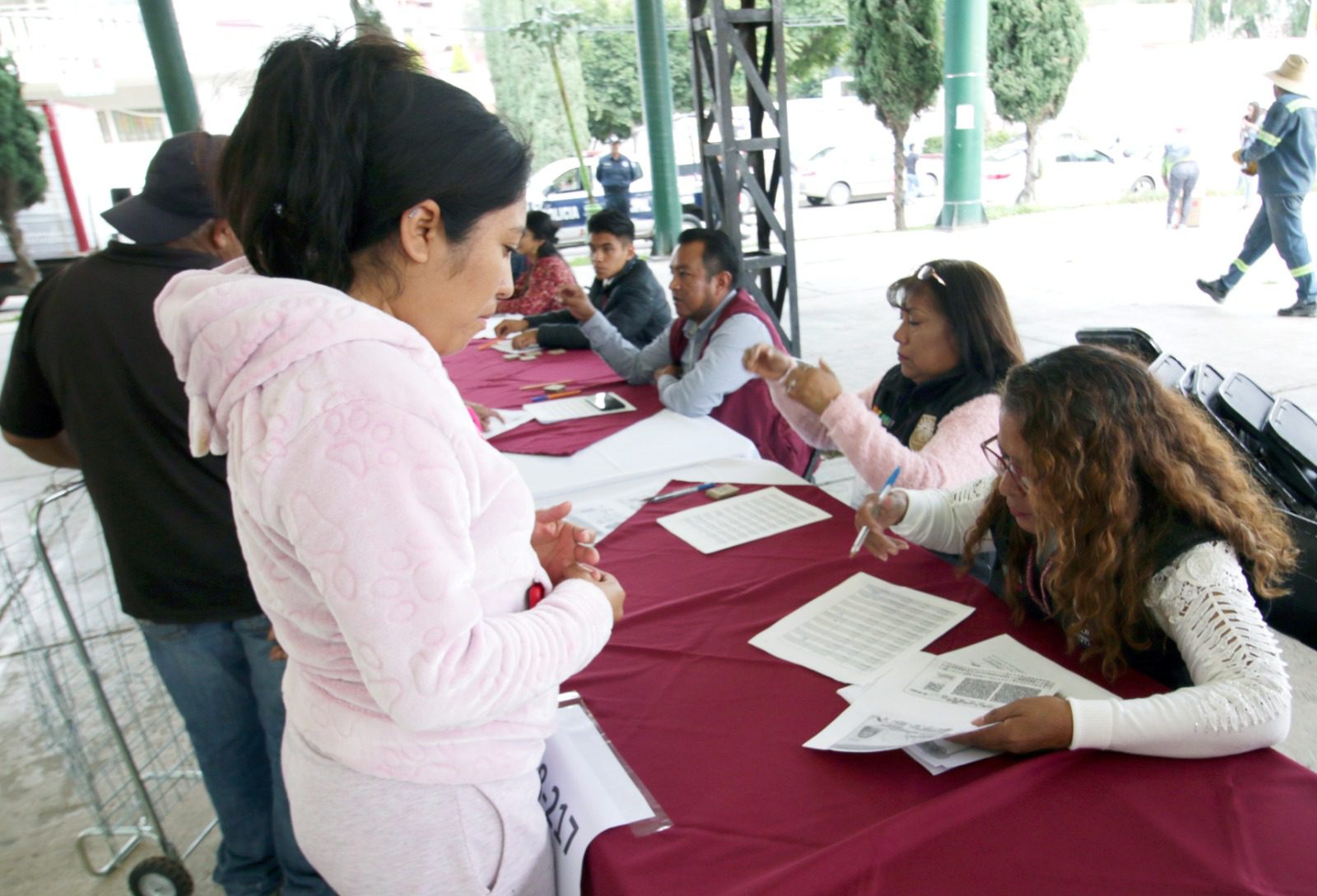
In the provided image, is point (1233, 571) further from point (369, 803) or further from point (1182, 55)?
point (1182, 55)

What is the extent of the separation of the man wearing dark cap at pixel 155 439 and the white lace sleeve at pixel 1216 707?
1066mm

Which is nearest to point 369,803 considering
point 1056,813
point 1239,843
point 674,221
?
point 1056,813

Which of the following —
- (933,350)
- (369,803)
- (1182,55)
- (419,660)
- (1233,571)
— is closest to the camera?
(419,660)

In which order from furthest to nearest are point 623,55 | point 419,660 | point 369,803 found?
1. point 623,55
2. point 369,803
3. point 419,660

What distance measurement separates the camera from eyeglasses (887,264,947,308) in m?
1.96

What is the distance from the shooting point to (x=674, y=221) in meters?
10.2

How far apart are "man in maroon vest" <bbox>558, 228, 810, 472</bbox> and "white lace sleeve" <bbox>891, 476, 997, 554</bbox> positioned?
42.7 inches

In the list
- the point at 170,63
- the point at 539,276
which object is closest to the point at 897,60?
the point at 170,63

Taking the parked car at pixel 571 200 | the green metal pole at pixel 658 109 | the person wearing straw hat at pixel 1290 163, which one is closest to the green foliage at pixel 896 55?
the parked car at pixel 571 200

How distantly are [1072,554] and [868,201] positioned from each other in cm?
1632

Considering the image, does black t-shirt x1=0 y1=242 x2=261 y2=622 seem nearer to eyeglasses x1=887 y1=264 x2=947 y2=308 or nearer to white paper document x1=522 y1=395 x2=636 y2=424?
white paper document x1=522 y1=395 x2=636 y2=424

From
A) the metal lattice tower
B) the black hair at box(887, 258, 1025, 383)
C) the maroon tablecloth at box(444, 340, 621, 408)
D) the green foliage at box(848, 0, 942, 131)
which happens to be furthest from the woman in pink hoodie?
the green foliage at box(848, 0, 942, 131)

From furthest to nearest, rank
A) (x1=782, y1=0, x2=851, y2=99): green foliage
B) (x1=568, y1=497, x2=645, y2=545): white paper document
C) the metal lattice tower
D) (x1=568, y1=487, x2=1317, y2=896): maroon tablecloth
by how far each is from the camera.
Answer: (x1=782, y1=0, x2=851, y2=99): green foliage
the metal lattice tower
(x1=568, y1=497, x2=645, y2=545): white paper document
(x1=568, y1=487, x2=1317, y2=896): maroon tablecloth

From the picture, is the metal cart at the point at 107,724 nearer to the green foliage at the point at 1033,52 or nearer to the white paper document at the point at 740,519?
the white paper document at the point at 740,519
